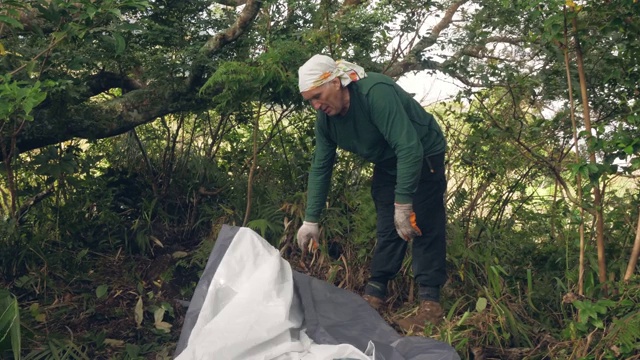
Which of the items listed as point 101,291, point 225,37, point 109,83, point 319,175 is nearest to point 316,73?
point 319,175

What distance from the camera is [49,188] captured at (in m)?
5.89

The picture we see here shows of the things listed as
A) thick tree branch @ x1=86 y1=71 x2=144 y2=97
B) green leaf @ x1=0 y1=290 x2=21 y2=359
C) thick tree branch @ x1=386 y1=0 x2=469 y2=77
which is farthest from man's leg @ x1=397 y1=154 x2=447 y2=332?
thick tree branch @ x1=86 y1=71 x2=144 y2=97

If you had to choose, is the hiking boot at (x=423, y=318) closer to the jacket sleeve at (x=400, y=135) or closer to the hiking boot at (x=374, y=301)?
the hiking boot at (x=374, y=301)

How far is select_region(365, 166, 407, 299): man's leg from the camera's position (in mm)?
4777

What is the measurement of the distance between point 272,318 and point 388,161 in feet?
4.25

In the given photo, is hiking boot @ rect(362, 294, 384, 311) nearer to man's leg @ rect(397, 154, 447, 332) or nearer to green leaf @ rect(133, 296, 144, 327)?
man's leg @ rect(397, 154, 447, 332)

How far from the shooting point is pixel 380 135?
4430mm

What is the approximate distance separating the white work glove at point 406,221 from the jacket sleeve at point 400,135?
1.5 inches

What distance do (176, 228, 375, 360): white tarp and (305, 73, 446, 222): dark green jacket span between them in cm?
72

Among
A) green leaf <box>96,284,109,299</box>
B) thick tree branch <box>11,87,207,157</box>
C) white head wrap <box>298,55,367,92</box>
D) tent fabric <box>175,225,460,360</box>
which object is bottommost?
green leaf <box>96,284,109,299</box>

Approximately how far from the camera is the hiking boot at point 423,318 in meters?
4.63

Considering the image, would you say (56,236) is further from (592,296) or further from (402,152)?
(592,296)

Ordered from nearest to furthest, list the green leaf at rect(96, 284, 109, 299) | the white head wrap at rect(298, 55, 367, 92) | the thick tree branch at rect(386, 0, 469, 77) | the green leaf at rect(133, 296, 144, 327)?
1. the white head wrap at rect(298, 55, 367, 92)
2. the green leaf at rect(133, 296, 144, 327)
3. the green leaf at rect(96, 284, 109, 299)
4. the thick tree branch at rect(386, 0, 469, 77)

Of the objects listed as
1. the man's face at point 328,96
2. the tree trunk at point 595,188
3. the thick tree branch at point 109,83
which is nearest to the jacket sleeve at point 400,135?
the man's face at point 328,96
